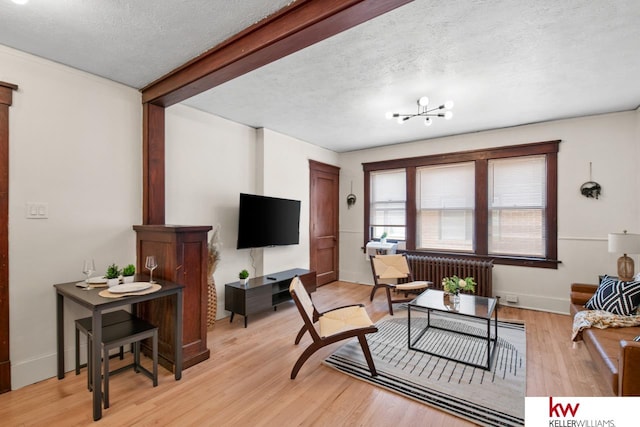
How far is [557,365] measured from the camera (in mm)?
2574

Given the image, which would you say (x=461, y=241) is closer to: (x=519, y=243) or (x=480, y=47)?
(x=519, y=243)

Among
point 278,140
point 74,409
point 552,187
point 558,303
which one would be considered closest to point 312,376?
point 74,409

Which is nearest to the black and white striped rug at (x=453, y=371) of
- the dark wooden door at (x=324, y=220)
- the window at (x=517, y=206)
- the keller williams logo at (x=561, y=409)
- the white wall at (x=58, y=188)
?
the keller williams logo at (x=561, y=409)

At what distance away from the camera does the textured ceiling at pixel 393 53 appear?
1.87 meters

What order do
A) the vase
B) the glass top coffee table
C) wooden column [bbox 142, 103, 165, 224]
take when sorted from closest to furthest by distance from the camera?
the glass top coffee table, wooden column [bbox 142, 103, 165, 224], the vase

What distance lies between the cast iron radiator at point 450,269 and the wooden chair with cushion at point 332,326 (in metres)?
2.34

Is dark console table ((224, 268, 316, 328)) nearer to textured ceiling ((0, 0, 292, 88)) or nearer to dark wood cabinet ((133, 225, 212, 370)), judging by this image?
dark wood cabinet ((133, 225, 212, 370))

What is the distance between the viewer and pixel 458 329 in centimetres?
341

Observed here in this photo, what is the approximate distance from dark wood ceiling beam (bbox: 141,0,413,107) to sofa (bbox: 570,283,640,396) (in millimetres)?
2428

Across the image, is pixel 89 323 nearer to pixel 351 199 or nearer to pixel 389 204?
pixel 351 199

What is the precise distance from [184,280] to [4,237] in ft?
4.40

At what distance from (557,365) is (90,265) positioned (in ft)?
13.5

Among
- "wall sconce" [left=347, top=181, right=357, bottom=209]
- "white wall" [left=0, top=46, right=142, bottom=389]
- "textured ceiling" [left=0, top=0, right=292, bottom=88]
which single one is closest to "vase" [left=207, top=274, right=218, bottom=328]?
"white wall" [left=0, top=46, right=142, bottom=389]

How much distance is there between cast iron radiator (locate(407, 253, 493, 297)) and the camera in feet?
14.3
